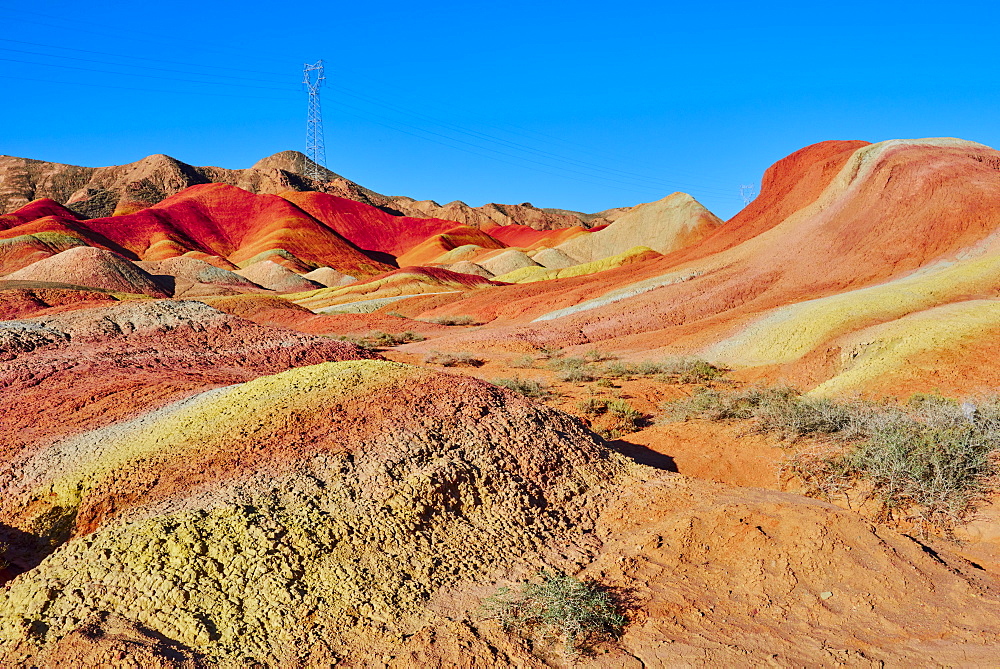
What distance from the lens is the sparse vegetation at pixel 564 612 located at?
3.84 metres

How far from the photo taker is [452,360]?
16.6m

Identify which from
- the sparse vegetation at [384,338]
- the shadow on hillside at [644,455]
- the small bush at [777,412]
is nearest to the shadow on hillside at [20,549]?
the shadow on hillside at [644,455]

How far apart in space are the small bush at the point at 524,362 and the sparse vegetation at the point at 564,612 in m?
11.7

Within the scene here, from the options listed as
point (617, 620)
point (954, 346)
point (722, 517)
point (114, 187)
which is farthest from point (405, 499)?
point (114, 187)

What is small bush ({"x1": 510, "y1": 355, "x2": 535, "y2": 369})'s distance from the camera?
16000 millimetres

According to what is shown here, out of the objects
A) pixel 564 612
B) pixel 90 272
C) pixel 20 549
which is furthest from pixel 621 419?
pixel 90 272

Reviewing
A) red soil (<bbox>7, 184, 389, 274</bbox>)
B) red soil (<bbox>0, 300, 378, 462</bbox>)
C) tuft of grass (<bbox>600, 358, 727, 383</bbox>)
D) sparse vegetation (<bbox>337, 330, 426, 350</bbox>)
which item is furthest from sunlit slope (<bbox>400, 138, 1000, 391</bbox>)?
red soil (<bbox>7, 184, 389, 274</bbox>)

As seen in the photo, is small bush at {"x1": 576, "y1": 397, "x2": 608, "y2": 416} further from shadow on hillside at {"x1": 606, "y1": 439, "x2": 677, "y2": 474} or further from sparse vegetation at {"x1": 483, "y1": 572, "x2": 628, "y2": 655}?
sparse vegetation at {"x1": 483, "y1": 572, "x2": 628, "y2": 655}

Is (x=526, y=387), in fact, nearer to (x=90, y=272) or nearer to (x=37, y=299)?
(x=37, y=299)

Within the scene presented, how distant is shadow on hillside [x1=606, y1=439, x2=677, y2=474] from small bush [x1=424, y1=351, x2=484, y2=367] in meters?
8.41

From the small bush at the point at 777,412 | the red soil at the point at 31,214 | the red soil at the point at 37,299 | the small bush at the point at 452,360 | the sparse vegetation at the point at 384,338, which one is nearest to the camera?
the small bush at the point at 777,412

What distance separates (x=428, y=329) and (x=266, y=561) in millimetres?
21993

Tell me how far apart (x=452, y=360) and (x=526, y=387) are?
4.61m

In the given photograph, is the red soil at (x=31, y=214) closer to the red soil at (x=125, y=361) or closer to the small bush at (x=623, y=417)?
the red soil at (x=125, y=361)
